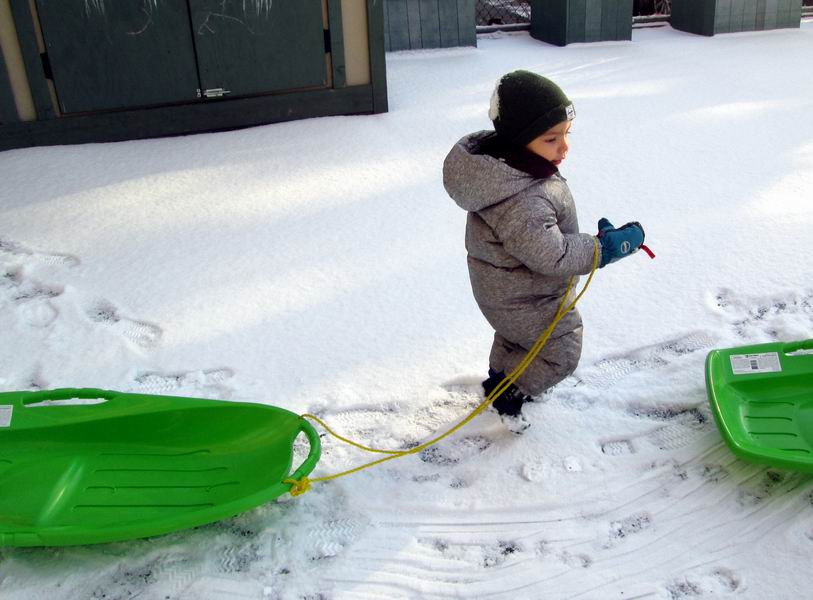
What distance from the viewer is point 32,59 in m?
4.30

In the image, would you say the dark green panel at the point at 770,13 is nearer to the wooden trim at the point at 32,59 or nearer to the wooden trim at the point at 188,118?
the wooden trim at the point at 188,118

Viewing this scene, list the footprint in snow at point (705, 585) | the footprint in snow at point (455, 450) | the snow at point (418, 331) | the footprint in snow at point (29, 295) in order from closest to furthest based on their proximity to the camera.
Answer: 1. the footprint in snow at point (705, 585)
2. the snow at point (418, 331)
3. the footprint in snow at point (455, 450)
4. the footprint in snow at point (29, 295)

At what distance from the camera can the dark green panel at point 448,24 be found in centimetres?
629

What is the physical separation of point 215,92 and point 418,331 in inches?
94.5

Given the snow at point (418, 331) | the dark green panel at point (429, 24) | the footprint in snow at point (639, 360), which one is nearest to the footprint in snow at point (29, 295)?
the snow at point (418, 331)

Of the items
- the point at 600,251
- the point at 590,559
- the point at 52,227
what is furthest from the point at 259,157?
the point at 590,559

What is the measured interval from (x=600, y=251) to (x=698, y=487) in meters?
0.64

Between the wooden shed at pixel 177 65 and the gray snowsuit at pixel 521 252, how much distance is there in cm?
279

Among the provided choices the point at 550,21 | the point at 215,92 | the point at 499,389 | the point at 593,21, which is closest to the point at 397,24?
the point at 550,21

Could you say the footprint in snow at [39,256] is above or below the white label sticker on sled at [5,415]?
below

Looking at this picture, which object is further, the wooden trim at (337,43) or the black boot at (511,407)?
the wooden trim at (337,43)

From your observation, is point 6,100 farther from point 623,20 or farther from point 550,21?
point 623,20

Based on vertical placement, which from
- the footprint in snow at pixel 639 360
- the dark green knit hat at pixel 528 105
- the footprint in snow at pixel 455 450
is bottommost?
the footprint in snow at pixel 455 450

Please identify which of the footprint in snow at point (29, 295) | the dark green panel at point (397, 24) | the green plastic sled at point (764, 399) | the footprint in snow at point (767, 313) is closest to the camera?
the green plastic sled at point (764, 399)
